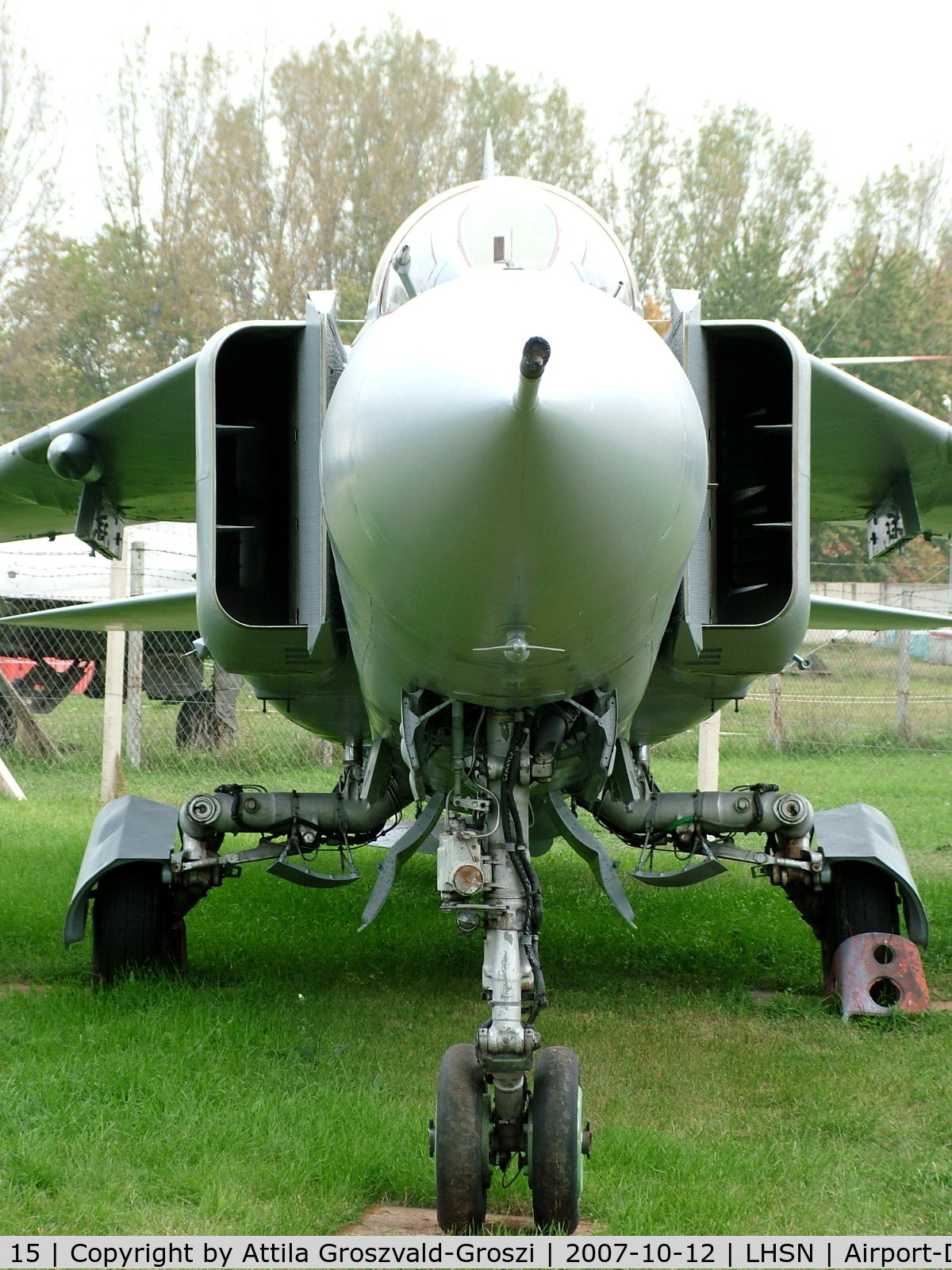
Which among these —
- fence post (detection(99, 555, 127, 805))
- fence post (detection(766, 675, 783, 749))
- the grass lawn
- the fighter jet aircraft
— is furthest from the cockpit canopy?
fence post (detection(766, 675, 783, 749))

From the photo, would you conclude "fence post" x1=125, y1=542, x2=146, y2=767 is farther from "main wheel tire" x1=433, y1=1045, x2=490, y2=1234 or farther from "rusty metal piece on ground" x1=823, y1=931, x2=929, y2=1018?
"main wheel tire" x1=433, y1=1045, x2=490, y2=1234

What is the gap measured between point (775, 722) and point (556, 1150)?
12553 millimetres

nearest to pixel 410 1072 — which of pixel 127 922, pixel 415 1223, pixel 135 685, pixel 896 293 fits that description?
pixel 415 1223

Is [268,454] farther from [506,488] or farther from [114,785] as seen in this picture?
[114,785]

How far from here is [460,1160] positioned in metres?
3.02

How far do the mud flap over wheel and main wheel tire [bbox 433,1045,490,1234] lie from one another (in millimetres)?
133

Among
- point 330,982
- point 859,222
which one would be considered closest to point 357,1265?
point 330,982

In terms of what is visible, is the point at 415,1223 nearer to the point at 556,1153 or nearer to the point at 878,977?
the point at 556,1153

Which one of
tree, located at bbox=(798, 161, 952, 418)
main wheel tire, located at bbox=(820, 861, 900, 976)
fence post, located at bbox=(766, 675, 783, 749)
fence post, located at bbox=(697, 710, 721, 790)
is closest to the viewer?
main wheel tire, located at bbox=(820, 861, 900, 976)

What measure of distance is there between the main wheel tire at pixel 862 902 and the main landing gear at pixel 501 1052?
8.29ft

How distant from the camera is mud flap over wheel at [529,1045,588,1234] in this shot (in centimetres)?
302

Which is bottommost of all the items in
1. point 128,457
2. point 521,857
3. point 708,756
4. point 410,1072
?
point 410,1072

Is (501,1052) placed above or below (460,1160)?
above

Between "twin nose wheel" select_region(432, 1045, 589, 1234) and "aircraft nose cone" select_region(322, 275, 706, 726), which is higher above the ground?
"aircraft nose cone" select_region(322, 275, 706, 726)
